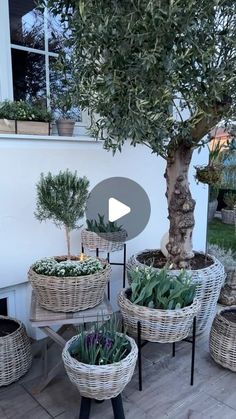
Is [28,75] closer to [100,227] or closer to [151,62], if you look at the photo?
[100,227]

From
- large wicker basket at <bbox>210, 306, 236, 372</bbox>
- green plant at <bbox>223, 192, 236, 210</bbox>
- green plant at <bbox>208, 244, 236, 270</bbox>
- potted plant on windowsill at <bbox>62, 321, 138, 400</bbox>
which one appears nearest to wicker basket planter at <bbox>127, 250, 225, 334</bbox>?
large wicker basket at <bbox>210, 306, 236, 372</bbox>

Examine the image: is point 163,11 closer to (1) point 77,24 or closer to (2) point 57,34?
(1) point 77,24

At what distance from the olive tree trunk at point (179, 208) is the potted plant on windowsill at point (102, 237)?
1.20 feet

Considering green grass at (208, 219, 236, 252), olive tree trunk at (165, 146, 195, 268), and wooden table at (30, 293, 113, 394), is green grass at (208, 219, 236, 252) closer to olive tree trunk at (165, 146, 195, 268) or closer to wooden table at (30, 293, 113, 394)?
olive tree trunk at (165, 146, 195, 268)

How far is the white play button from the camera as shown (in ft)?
8.73

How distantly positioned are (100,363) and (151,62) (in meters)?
1.30

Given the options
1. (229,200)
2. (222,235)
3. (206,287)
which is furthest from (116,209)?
(229,200)

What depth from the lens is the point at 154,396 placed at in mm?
1705

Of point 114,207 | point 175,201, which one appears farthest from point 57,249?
point 175,201

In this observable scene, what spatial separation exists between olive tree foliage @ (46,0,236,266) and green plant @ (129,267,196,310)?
0.75 m

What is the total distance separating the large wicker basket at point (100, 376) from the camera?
1368mm

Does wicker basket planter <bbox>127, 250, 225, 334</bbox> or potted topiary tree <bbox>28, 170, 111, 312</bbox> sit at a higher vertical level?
potted topiary tree <bbox>28, 170, 111, 312</bbox>

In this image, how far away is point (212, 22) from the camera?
5.01 feet

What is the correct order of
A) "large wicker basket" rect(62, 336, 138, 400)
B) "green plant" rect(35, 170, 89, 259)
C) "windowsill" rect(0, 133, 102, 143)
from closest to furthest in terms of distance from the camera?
"large wicker basket" rect(62, 336, 138, 400) → "green plant" rect(35, 170, 89, 259) → "windowsill" rect(0, 133, 102, 143)
